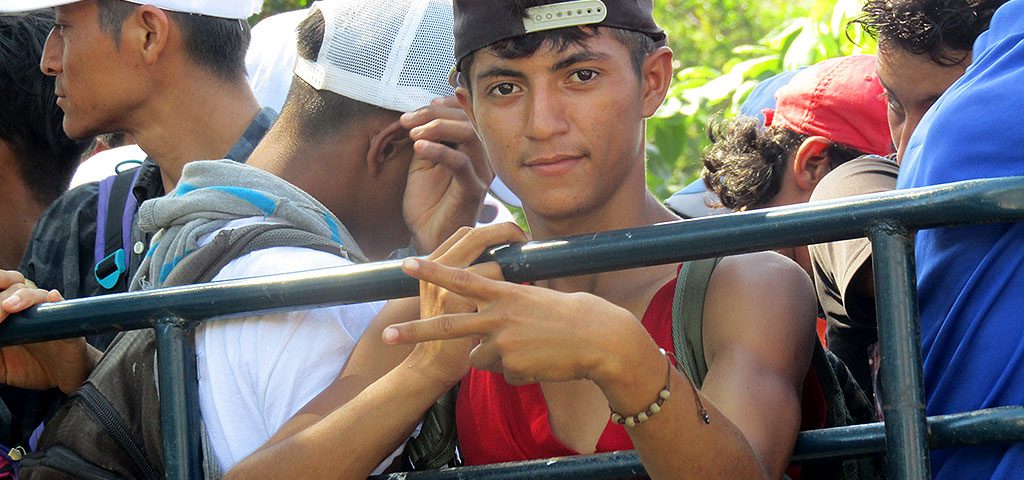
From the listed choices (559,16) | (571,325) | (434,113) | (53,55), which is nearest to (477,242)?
(571,325)

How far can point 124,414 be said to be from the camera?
8.04 ft

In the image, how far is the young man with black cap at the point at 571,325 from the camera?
1836 millimetres

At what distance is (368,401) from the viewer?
2164 mm

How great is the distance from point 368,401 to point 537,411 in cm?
33

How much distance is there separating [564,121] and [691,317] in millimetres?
445

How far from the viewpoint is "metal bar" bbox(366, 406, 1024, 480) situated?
175 centimetres

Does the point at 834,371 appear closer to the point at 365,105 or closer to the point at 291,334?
the point at 291,334

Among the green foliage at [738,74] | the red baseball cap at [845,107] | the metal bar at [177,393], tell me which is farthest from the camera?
the green foliage at [738,74]

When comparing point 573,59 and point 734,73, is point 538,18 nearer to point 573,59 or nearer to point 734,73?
point 573,59

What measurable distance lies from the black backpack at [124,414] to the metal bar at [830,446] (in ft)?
2.04

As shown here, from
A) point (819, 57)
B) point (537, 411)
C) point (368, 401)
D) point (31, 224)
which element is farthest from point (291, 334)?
point (819, 57)

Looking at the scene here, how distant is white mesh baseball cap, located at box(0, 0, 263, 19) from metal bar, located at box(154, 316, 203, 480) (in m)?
1.47

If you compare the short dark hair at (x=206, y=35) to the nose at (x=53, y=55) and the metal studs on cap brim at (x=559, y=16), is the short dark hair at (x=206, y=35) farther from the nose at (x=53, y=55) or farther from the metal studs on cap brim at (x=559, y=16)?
the metal studs on cap brim at (x=559, y=16)

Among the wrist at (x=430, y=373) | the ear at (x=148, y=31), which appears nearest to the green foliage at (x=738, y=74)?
the ear at (x=148, y=31)
